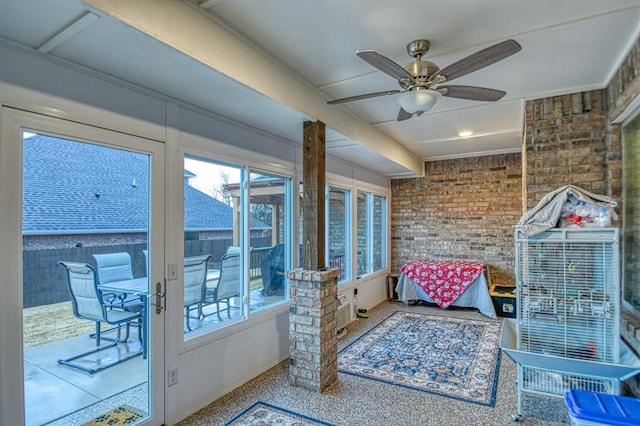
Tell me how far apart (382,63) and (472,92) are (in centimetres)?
78

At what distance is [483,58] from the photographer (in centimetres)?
192

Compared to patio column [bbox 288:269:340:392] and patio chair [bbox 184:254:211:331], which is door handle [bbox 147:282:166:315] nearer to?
patio chair [bbox 184:254:211:331]

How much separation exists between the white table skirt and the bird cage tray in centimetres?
269

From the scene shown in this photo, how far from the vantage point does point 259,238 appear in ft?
11.7

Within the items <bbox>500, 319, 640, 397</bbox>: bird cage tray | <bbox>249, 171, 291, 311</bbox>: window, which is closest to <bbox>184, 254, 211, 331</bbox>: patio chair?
<bbox>249, 171, 291, 311</bbox>: window

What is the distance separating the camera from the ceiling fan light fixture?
2.25m

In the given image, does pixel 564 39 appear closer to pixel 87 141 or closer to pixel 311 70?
pixel 311 70

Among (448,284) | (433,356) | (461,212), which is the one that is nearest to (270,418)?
(433,356)

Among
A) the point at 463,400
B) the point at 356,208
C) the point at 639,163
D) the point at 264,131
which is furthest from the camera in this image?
the point at 356,208

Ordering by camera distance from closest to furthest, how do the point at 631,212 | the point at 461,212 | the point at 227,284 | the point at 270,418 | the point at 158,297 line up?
the point at 158,297 < the point at 270,418 < the point at 631,212 < the point at 227,284 < the point at 461,212

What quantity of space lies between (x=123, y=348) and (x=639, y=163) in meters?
4.00

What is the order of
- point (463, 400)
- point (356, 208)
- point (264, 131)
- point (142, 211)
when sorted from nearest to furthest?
point (142, 211), point (463, 400), point (264, 131), point (356, 208)

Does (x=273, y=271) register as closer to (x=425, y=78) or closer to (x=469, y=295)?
(x=425, y=78)

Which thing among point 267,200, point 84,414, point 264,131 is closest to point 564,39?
point 264,131
